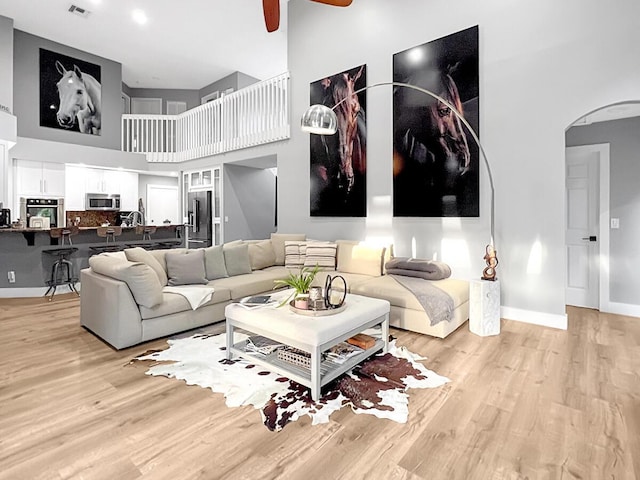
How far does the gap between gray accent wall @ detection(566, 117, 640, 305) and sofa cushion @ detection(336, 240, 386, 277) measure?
2.85m

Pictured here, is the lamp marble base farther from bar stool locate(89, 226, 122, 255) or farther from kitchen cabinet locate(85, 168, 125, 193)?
kitchen cabinet locate(85, 168, 125, 193)

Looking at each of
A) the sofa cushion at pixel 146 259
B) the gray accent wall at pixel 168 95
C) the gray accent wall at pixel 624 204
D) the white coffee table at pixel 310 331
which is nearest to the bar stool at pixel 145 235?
the sofa cushion at pixel 146 259

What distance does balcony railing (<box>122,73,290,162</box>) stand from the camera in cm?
658

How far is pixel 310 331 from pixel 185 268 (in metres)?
2.12

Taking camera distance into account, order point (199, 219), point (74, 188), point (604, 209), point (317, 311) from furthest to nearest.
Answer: point (199, 219) < point (74, 188) < point (604, 209) < point (317, 311)

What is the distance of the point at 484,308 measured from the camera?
350cm

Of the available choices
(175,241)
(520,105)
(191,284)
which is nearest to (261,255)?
(191,284)

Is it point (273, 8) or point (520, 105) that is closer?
point (273, 8)

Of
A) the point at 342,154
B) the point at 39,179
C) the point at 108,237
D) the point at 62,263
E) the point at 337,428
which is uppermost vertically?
the point at 342,154

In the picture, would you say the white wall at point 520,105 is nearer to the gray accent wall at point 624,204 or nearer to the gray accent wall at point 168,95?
the gray accent wall at point 624,204

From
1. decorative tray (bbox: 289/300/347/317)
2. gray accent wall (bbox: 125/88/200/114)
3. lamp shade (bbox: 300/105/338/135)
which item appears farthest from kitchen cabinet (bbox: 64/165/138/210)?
decorative tray (bbox: 289/300/347/317)

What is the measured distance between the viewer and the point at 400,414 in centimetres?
211

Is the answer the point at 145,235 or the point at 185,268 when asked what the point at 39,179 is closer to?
the point at 145,235

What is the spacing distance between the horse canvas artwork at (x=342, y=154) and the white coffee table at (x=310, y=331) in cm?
277
